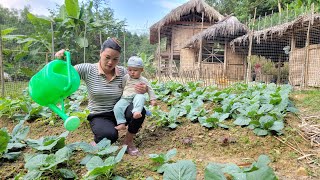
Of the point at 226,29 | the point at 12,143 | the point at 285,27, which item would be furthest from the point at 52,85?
the point at 226,29

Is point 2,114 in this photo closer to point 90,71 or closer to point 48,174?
point 90,71

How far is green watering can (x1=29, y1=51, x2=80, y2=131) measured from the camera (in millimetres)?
1972

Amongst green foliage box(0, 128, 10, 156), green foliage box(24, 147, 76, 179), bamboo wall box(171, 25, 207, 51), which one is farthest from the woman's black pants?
bamboo wall box(171, 25, 207, 51)

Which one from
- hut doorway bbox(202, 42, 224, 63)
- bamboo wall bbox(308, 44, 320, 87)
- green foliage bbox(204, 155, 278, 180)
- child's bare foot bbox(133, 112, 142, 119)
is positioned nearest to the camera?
green foliage bbox(204, 155, 278, 180)

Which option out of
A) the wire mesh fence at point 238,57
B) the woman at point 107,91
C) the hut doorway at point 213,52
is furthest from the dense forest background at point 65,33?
the hut doorway at point 213,52

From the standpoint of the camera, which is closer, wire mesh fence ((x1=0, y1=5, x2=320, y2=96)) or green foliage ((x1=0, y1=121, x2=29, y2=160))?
green foliage ((x1=0, y1=121, x2=29, y2=160))

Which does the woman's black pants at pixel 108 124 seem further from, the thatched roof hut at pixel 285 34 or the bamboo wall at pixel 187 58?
the bamboo wall at pixel 187 58

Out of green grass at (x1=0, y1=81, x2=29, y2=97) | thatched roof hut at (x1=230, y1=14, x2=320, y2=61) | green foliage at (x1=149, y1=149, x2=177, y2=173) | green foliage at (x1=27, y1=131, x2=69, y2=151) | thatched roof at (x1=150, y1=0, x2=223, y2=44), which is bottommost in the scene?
green foliage at (x1=149, y1=149, x2=177, y2=173)

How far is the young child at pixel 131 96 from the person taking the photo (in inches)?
91.5

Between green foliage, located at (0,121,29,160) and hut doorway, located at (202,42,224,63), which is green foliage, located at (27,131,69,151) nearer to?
green foliage, located at (0,121,29,160)

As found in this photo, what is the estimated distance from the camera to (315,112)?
13.0ft

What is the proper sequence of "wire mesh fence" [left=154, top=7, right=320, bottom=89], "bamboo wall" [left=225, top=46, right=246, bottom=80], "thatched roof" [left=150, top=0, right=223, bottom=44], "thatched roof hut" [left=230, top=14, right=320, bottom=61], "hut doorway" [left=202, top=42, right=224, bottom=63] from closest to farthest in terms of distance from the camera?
"wire mesh fence" [left=154, top=7, right=320, bottom=89]
"thatched roof hut" [left=230, top=14, right=320, bottom=61]
"bamboo wall" [left=225, top=46, right=246, bottom=80]
"hut doorway" [left=202, top=42, right=224, bottom=63]
"thatched roof" [left=150, top=0, right=223, bottom=44]

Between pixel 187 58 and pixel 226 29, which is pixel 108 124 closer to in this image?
pixel 226 29

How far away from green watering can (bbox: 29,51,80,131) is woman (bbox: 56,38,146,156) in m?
0.31
